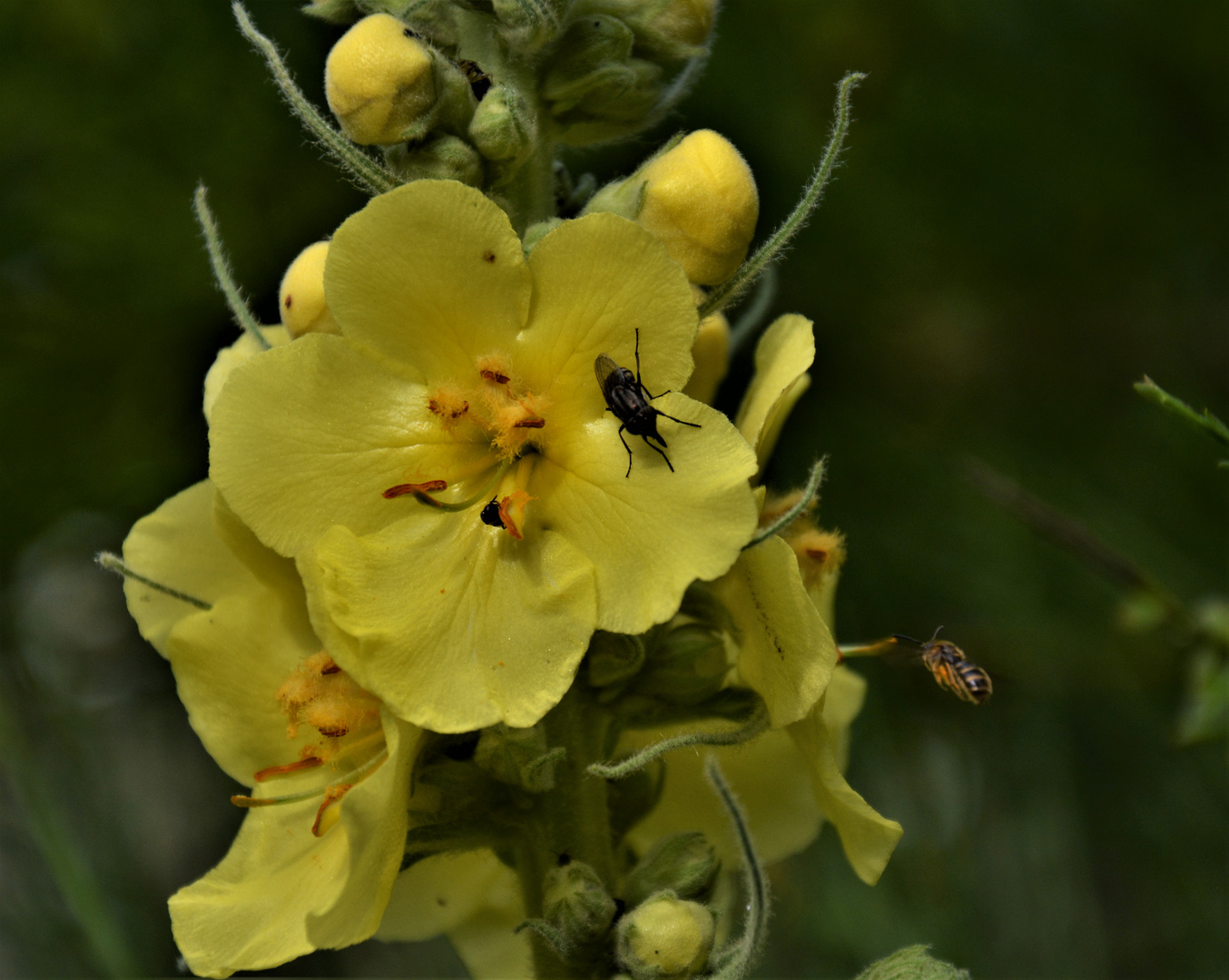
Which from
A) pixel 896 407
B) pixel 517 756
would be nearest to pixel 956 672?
pixel 517 756

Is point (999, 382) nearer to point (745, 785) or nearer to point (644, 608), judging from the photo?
point (745, 785)

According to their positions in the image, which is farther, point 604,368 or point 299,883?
point 299,883

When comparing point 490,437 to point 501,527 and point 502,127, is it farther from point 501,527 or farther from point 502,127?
point 502,127

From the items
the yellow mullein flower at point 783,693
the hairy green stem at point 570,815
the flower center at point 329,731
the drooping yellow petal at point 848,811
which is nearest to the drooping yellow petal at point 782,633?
the yellow mullein flower at point 783,693

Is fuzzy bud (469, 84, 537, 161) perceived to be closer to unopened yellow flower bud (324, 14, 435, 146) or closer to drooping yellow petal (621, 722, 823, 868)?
unopened yellow flower bud (324, 14, 435, 146)

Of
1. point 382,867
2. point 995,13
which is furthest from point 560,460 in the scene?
point 995,13

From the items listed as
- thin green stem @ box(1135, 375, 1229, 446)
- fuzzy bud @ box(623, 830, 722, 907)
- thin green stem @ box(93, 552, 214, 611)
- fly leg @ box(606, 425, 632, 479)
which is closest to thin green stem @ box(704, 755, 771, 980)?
fuzzy bud @ box(623, 830, 722, 907)
